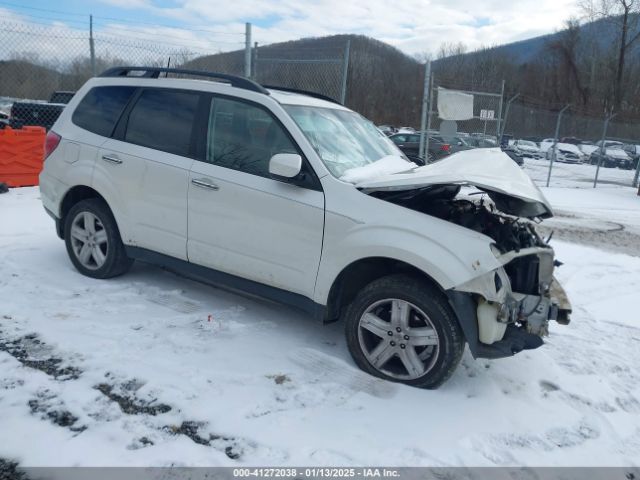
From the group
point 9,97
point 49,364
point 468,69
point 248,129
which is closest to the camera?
point 49,364

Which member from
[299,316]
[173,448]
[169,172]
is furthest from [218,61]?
[173,448]

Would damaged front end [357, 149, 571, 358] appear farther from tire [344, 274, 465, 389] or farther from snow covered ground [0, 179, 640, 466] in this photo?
snow covered ground [0, 179, 640, 466]

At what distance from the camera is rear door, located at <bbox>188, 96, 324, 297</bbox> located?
12.0ft

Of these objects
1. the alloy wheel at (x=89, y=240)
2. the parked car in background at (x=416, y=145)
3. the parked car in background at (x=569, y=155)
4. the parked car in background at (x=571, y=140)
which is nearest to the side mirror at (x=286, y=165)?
the alloy wheel at (x=89, y=240)

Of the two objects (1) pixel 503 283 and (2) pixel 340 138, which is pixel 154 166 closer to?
(2) pixel 340 138

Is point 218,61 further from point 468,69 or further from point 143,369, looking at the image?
point 468,69

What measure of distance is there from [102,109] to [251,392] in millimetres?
3112

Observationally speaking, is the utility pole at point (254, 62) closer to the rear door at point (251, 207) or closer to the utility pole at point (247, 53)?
the utility pole at point (247, 53)

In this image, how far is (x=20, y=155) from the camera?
890cm

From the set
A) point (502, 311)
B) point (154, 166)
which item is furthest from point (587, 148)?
point (154, 166)

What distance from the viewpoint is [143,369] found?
339cm

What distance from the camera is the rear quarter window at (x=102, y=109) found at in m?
4.70

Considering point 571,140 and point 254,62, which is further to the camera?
point 571,140

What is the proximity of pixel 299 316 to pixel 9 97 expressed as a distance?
427 inches
